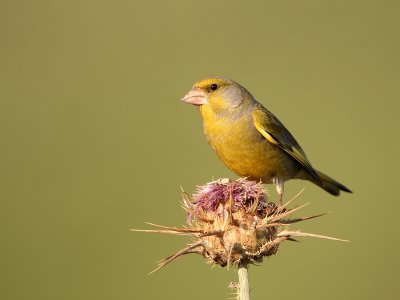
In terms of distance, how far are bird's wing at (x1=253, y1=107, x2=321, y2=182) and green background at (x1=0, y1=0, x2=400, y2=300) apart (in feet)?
11.0

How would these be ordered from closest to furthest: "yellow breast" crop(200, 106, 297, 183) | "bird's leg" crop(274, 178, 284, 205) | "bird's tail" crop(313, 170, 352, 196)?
"yellow breast" crop(200, 106, 297, 183), "bird's leg" crop(274, 178, 284, 205), "bird's tail" crop(313, 170, 352, 196)

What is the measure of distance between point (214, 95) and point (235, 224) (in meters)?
2.14

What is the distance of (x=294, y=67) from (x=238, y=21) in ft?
7.99

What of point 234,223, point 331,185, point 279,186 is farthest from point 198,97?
point 331,185

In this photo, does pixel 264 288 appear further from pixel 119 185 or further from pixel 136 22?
pixel 136 22

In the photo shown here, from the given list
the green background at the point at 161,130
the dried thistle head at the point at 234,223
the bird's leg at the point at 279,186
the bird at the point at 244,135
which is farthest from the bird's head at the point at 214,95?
the green background at the point at 161,130

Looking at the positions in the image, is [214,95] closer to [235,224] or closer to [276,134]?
[276,134]

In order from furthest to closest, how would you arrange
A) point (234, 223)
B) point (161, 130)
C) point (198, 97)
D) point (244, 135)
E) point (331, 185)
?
point (161, 130)
point (331, 185)
point (198, 97)
point (244, 135)
point (234, 223)

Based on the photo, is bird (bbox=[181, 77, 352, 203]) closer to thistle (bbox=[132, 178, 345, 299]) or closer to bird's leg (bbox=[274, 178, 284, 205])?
bird's leg (bbox=[274, 178, 284, 205])

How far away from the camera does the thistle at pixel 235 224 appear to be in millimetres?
4941

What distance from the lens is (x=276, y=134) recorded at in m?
6.91

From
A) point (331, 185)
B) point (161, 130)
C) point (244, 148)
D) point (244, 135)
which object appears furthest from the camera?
point (161, 130)

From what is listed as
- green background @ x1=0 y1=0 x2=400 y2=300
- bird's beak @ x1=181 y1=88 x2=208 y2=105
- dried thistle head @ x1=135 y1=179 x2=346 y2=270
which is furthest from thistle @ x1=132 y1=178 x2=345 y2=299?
green background @ x1=0 y1=0 x2=400 y2=300

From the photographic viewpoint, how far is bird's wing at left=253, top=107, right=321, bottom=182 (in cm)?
683
